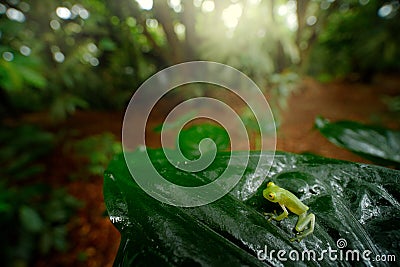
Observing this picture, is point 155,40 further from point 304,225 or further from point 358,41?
point 358,41

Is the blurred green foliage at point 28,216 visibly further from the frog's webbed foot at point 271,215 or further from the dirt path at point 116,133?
the frog's webbed foot at point 271,215

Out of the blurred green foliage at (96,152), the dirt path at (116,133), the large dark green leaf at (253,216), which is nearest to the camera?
the large dark green leaf at (253,216)

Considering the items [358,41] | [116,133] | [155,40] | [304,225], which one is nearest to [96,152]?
[116,133]

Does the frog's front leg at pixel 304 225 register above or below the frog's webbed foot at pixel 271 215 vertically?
above

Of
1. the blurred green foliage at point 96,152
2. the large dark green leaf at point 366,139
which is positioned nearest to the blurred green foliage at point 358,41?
the large dark green leaf at point 366,139

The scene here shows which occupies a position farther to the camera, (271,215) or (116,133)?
(116,133)

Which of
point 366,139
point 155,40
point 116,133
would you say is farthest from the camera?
point 155,40

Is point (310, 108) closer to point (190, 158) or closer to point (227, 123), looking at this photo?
point (227, 123)
